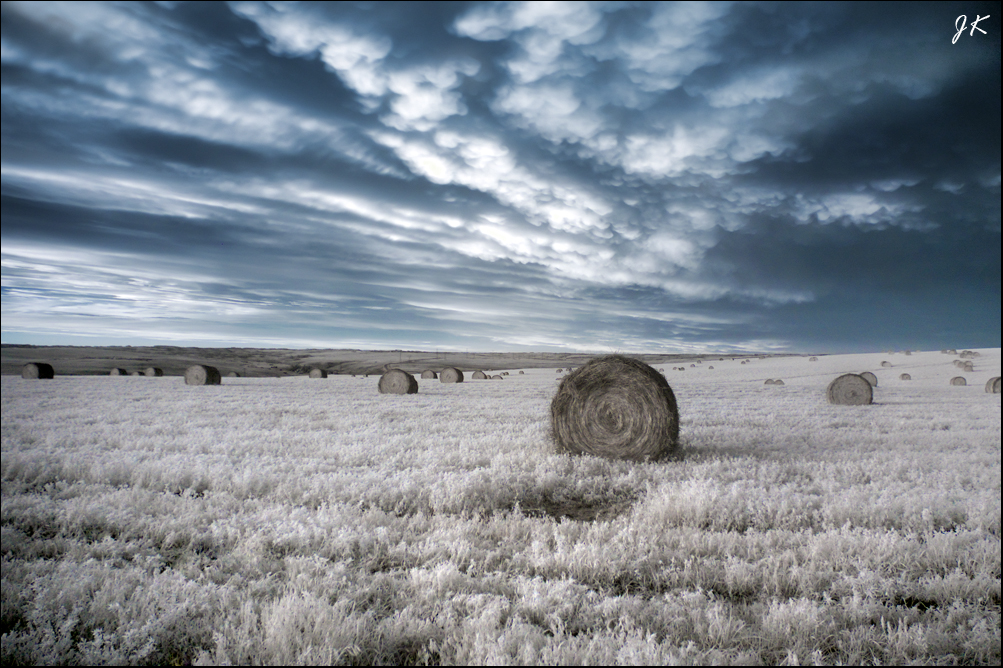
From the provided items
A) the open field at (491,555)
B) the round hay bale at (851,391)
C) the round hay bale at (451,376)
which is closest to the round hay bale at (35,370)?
the round hay bale at (451,376)

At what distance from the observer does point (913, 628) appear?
121 inches

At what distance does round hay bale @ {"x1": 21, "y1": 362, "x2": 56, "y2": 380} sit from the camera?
2853 centimetres

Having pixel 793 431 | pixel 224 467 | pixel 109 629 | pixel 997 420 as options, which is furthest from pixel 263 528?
pixel 997 420

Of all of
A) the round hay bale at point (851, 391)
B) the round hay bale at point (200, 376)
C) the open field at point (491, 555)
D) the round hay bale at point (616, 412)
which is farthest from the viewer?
the round hay bale at point (200, 376)

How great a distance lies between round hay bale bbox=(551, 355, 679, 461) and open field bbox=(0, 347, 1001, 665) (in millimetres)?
604

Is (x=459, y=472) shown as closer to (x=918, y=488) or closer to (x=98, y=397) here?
(x=918, y=488)

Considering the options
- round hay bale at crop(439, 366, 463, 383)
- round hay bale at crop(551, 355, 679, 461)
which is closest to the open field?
round hay bale at crop(551, 355, 679, 461)

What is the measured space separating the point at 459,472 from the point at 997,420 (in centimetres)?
1418

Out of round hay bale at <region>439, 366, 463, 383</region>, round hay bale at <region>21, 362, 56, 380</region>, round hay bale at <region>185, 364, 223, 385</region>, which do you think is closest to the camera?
round hay bale at <region>185, 364, 223, 385</region>

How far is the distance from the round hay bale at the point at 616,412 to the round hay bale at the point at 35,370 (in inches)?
1326

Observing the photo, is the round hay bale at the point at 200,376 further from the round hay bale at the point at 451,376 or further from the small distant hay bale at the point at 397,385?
the round hay bale at the point at 451,376

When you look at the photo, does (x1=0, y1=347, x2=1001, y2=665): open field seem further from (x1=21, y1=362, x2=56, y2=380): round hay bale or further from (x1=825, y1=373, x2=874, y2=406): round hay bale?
(x1=21, y1=362, x2=56, y2=380): round hay bale

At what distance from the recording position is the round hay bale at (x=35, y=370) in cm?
2853

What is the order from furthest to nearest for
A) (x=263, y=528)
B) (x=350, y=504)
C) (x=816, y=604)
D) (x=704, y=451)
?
1. (x=704, y=451)
2. (x=350, y=504)
3. (x=263, y=528)
4. (x=816, y=604)
